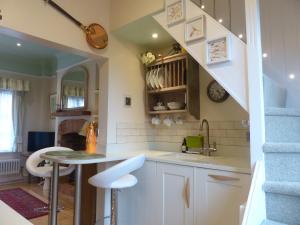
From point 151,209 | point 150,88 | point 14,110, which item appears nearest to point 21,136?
point 14,110

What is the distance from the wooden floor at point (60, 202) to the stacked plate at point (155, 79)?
6.87 ft

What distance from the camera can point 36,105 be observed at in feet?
18.7

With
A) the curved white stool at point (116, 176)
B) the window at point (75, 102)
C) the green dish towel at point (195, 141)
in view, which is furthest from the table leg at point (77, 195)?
the window at point (75, 102)

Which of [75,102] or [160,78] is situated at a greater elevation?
[160,78]

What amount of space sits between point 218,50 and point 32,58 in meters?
4.98

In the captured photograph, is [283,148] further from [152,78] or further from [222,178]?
[152,78]

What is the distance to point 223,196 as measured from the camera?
1712 mm

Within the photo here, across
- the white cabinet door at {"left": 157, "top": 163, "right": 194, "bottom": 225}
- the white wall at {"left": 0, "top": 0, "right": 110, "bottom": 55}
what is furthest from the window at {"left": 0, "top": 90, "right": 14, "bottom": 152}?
the white cabinet door at {"left": 157, "top": 163, "right": 194, "bottom": 225}

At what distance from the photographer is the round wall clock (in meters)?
2.41

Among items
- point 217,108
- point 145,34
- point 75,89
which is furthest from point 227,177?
point 75,89

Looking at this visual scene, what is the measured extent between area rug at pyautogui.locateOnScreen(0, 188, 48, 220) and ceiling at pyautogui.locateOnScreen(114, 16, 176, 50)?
9.10 ft

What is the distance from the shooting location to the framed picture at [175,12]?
2113 mm

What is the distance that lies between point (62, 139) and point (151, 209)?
3.07 meters

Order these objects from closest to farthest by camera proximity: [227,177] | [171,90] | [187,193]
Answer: [227,177] < [187,193] < [171,90]
